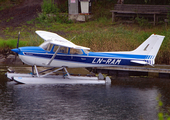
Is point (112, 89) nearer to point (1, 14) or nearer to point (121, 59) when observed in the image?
point (121, 59)

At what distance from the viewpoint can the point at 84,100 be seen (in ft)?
39.7

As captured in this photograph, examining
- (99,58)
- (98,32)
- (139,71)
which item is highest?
(98,32)

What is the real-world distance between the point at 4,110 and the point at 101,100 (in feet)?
12.5

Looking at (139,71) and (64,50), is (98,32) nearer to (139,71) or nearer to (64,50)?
(139,71)

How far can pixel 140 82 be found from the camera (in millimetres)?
15297

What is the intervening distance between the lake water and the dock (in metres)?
0.92

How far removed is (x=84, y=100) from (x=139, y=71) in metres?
5.66

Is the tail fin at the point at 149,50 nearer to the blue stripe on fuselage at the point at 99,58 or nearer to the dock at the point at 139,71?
the blue stripe on fuselage at the point at 99,58

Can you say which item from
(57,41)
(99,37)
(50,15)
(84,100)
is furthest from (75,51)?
(50,15)

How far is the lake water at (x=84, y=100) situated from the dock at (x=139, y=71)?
3.00ft

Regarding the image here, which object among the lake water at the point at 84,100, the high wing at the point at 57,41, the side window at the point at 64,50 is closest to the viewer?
the lake water at the point at 84,100

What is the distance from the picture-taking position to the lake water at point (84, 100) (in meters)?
10.3

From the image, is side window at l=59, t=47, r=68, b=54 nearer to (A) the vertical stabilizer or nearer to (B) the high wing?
(B) the high wing

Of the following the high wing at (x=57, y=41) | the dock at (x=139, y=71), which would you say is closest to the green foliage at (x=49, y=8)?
the dock at (x=139, y=71)
